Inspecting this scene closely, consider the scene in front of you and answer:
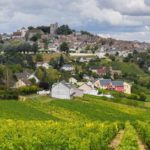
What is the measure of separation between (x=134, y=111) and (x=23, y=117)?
30.2 m

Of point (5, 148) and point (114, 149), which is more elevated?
point (5, 148)

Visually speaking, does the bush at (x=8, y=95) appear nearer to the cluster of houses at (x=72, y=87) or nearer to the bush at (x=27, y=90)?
→ the bush at (x=27, y=90)

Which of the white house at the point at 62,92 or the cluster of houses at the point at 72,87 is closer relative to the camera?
the white house at the point at 62,92

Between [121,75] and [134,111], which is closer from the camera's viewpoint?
[134,111]

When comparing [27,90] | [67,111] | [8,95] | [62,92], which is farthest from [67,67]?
[67,111]

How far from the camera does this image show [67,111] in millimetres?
83250

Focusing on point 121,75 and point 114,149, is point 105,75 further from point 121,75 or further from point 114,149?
point 114,149

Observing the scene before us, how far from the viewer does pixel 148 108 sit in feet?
342

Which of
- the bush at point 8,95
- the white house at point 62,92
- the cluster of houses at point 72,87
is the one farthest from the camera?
the cluster of houses at point 72,87

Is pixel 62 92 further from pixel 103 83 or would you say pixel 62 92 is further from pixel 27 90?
pixel 103 83

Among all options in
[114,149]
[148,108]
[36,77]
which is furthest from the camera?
[36,77]

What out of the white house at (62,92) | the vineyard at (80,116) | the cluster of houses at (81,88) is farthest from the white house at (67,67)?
the vineyard at (80,116)

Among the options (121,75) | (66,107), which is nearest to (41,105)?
(66,107)

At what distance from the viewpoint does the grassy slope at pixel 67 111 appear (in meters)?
74.6
